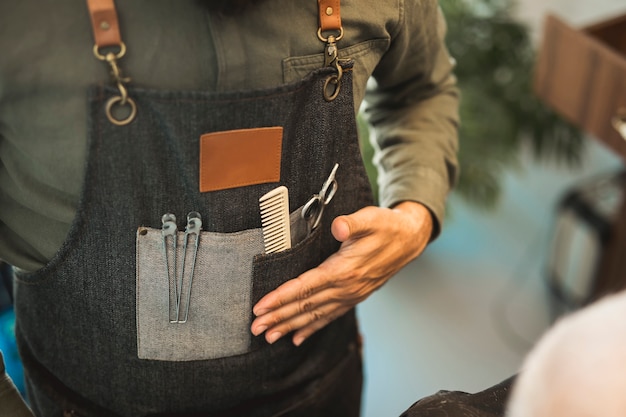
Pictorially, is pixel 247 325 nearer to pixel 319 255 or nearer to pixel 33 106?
pixel 319 255

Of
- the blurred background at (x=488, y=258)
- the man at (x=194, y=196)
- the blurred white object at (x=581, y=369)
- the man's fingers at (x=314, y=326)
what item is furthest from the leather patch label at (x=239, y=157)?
the blurred background at (x=488, y=258)

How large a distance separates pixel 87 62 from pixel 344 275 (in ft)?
1.24

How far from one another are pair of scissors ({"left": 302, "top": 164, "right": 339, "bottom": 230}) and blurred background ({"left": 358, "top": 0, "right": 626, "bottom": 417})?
1.11 m

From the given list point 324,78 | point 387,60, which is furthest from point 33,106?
point 387,60

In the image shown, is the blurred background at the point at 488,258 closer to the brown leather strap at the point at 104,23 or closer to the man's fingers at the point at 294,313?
the man's fingers at the point at 294,313

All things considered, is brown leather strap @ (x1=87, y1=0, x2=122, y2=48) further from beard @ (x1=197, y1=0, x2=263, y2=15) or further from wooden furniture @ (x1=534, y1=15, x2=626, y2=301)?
wooden furniture @ (x1=534, y1=15, x2=626, y2=301)

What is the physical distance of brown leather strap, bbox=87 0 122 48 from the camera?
0.62 metres

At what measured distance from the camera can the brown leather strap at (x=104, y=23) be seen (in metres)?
0.62

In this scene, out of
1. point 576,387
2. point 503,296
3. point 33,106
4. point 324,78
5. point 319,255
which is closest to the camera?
point 576,387

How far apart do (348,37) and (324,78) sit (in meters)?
0.06

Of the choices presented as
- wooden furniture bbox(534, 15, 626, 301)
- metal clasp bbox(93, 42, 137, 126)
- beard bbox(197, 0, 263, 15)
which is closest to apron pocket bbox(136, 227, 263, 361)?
metal clasp bbox(93, 42, 137, 126)

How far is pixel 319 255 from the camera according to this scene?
2.85ft

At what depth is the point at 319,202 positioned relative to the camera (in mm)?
811

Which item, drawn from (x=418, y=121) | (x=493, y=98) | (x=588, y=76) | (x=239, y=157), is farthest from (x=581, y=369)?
(x=493, y=98)
